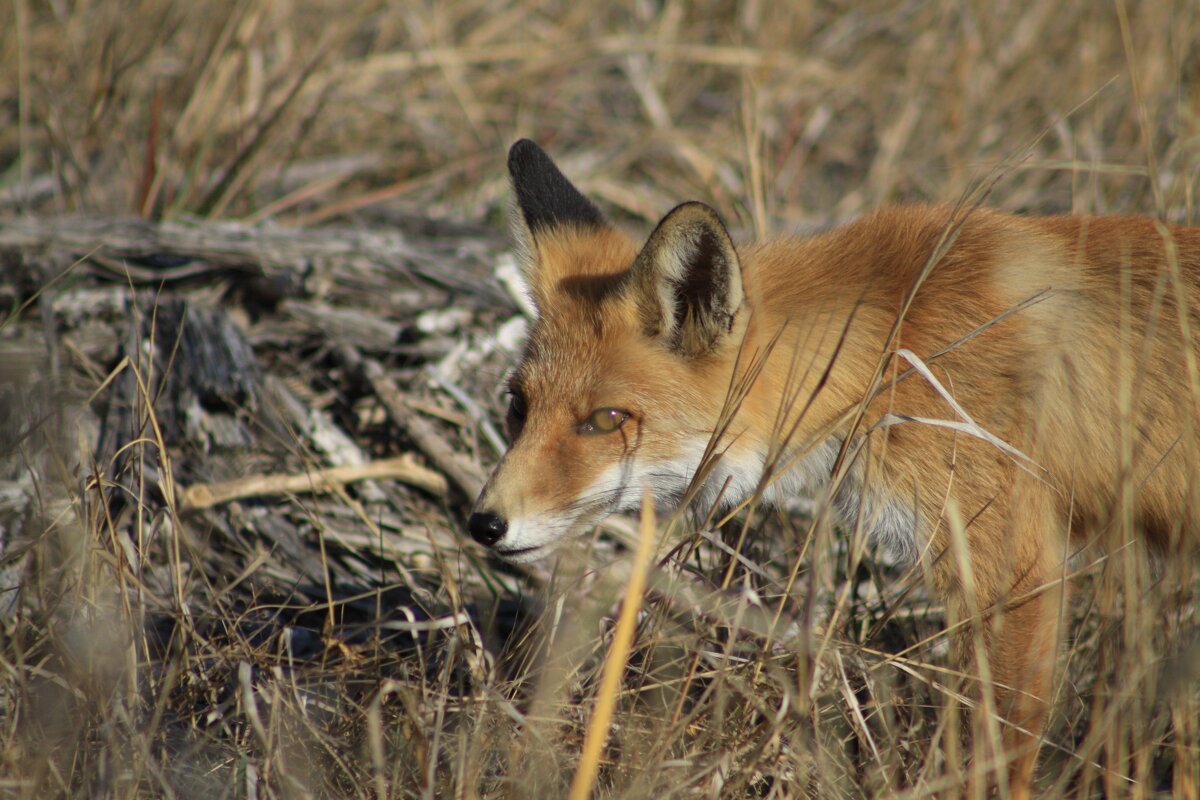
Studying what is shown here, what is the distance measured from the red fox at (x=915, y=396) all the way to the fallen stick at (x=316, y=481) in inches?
38.4

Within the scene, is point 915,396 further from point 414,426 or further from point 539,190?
point 414,426

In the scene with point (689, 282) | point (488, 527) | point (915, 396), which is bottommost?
point (488, 527)

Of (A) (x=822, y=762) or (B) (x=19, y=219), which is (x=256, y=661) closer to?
(A) (x=822, y=762)

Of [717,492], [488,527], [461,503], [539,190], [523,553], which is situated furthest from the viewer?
[461,503]

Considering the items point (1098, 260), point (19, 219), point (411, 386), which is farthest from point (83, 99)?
point (1098, 260)

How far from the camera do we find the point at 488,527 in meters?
2.99

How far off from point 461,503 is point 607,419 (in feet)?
4.56

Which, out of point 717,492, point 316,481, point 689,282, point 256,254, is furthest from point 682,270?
point 256,254

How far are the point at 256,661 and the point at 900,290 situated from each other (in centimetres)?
236

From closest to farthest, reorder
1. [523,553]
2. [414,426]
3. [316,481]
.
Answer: [523,553] < [316,481] < [414,426]

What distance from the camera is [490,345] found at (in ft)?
16.4

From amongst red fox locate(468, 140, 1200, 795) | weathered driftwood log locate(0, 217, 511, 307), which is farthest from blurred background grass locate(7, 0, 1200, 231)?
red fox locate(468, 140, 1200, 795)

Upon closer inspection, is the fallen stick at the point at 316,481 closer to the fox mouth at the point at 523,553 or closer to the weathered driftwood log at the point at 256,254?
the fox mouth at the point at 523,553

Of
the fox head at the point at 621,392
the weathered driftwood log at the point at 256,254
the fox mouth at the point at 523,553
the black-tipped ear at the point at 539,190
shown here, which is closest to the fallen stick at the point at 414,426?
the weathered driftwood log at the point at 256,254
